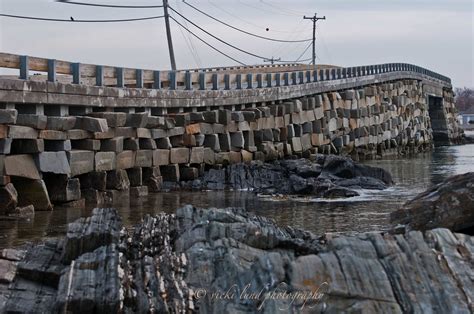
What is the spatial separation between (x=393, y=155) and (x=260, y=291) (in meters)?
45.4

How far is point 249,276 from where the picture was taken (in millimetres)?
8688

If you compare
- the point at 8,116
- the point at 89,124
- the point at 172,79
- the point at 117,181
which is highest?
the point at 172,79

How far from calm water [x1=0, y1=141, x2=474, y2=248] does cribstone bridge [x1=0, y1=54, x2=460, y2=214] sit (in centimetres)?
95

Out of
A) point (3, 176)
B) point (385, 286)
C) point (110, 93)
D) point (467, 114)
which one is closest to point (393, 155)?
point (110, 93)

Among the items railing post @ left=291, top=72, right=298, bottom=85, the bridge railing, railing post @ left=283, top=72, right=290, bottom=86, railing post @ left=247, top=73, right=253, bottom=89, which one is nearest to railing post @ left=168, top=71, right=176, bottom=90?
the bridge railing

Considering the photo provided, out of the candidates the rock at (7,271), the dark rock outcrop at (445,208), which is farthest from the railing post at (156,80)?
the rock at (7,271)

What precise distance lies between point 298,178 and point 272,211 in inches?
205

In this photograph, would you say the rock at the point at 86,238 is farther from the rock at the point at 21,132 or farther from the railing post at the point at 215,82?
the railing post at the point at 215,82

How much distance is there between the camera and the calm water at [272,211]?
56.0 feet

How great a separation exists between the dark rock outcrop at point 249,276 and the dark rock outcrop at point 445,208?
1.90 meters

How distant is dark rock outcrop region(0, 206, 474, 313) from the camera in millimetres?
8305

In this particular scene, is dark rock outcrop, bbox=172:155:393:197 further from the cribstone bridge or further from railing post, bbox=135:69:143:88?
railing post, bbox=135:69:143:88

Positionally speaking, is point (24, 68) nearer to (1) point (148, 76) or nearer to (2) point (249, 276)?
(1) point (148, 76)

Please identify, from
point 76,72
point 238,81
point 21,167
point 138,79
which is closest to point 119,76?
point 138,79
